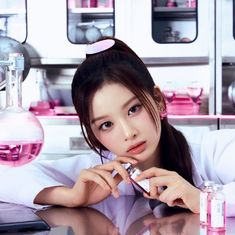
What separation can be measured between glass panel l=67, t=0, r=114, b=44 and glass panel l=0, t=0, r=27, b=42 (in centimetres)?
23

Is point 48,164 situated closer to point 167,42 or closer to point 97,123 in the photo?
point 97,123

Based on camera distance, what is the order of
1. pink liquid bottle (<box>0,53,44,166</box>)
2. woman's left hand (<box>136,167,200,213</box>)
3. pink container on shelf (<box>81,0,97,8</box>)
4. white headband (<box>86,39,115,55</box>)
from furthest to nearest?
pink container on shelf (<box>81,0,97,8</box>) → white headband (<box>86,39,115,55</box>) → woman's left hand (<box>136,167,200,213</box>) → pink liquid bottle (<box>0,53,44,166</box>)

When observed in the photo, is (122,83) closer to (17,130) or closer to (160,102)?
A: (160,102)

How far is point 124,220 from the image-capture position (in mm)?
934

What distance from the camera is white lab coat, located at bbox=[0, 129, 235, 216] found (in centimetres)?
111

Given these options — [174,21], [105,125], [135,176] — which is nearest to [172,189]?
[135,176]

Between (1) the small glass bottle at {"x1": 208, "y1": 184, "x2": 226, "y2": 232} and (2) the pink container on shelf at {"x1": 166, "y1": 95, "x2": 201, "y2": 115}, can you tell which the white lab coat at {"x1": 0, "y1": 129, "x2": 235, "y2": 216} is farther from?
(2) the pink container on shelf at {"x1": 166, "y1": 95, "x2": 201, "y2": 115}

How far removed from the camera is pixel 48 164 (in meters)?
1.21

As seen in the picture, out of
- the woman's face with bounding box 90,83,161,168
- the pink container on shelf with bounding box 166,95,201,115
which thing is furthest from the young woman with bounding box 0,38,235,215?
the pink container on shelf with bounding box 166,95,201,115

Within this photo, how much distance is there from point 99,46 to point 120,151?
0.72 ft

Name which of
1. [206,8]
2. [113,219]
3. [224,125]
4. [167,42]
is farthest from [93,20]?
[113,219]

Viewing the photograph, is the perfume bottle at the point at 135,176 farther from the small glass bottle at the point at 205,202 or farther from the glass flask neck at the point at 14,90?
the glass flask neck at the point at 14,90

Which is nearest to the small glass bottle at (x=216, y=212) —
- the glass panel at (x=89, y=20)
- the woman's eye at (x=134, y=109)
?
the woman's eye at (x=134, y=109)

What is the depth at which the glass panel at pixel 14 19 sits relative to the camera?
104 inches
